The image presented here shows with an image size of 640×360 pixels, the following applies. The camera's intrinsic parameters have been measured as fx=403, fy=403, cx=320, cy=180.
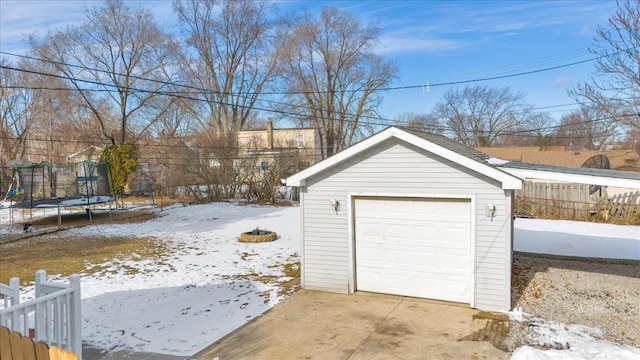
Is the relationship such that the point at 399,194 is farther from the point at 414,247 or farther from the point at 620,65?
the point at 620,65

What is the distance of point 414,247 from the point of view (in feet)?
22.9

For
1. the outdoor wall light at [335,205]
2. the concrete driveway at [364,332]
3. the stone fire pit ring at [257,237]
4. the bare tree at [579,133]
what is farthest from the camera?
the bare tree at [579,133]

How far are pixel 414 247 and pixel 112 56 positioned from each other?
2529 centimetres

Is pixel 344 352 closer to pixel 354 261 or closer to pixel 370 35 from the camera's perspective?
pixel 354 261

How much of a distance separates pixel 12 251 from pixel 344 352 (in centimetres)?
1080

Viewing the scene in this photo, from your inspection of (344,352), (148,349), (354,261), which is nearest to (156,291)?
(148,349)

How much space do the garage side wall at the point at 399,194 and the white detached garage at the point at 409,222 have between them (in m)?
0.02

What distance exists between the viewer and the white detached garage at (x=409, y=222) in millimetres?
6293

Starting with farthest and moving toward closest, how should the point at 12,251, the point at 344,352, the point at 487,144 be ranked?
1. the point at 487,144
2. the point at 12,251
3. the point at 344,352

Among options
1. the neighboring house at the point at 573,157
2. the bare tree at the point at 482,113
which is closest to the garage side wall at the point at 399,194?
the neighboring house at the point at 573,157

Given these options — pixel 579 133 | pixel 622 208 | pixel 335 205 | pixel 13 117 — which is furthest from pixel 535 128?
pixel 13 117

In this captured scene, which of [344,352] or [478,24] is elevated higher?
[478,24]

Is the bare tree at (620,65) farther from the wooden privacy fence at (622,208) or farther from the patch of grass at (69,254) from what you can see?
the patch of grass at (69,254)

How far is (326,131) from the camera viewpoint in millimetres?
33812
